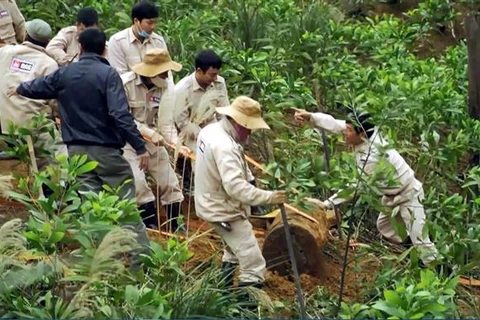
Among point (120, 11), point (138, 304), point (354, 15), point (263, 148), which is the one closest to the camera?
point (138, 304)

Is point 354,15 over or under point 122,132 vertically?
under

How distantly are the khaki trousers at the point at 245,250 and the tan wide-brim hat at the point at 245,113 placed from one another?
68 centimetres

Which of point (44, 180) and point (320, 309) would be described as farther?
point (320, 309)

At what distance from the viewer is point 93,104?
→ 8.86 m

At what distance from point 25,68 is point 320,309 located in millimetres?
2934

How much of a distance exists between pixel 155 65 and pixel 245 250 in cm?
183

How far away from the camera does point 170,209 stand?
10.1 meters

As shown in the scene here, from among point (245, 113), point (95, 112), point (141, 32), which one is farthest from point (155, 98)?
point (245, 113)

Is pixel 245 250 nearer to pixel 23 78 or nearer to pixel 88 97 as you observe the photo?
pixel 88 97

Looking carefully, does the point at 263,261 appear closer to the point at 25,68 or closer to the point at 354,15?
the point at 25,68

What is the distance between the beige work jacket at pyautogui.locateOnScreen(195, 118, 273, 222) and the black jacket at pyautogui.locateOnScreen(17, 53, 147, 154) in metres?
0.61

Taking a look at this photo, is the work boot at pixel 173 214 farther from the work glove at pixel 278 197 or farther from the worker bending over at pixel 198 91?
the work glove at pixel 278 197

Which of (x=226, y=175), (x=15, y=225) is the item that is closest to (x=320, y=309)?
(x=226, y=175)

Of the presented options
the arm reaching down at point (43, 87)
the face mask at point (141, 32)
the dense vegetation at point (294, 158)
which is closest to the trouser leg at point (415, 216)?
the dense vegetation at point (294, 158)
